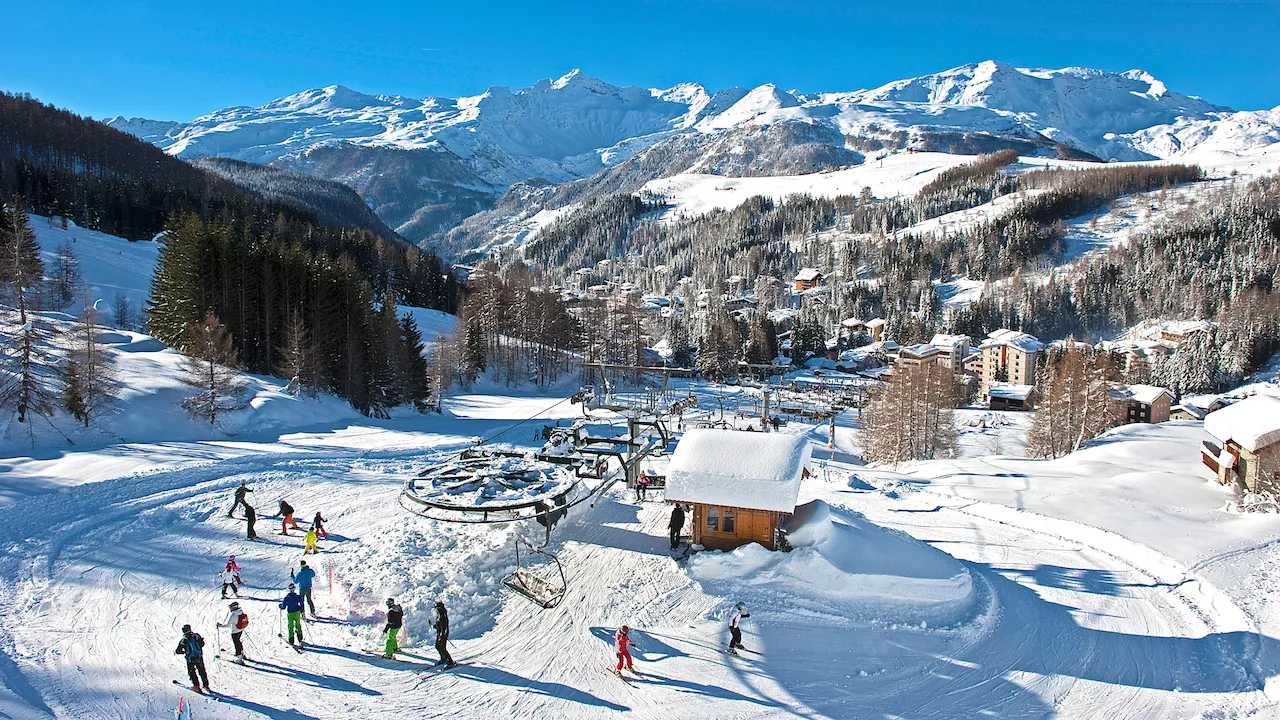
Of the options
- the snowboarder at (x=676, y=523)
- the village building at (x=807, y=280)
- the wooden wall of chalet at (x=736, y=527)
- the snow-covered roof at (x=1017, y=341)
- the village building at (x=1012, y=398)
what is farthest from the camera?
the village building at (x=807, y=280)

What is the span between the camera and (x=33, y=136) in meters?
130

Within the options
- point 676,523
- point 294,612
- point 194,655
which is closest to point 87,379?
point 294,612

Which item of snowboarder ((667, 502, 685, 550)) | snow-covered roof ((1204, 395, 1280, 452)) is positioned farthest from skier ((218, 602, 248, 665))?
snow-covered roof ((1204, 395, 1280, 452))

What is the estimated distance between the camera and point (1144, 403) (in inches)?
2894

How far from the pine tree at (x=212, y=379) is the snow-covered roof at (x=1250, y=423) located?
158 feet

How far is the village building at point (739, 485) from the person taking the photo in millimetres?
18625

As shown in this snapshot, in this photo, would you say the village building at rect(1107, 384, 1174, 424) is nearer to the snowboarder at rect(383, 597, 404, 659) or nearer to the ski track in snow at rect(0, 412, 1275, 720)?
the ski track in snow at rect(0, 412, 1275, 720)

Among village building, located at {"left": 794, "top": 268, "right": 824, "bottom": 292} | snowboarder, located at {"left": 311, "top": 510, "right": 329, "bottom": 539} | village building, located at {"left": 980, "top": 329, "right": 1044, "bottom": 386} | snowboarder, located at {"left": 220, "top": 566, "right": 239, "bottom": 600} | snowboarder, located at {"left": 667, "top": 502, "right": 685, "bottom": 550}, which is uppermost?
village building, located at {"left": 794, "top": 268, "right": 824, "bottom": 292}

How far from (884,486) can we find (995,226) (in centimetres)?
19366

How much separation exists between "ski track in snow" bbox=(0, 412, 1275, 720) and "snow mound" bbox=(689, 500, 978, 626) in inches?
19.9

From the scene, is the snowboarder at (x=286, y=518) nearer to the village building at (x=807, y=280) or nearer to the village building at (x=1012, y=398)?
the village building at (x=1012, y=398)

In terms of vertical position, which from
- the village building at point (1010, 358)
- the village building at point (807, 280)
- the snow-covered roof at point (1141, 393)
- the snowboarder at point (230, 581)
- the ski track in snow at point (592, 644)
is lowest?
the ski track in snow at point (592, 644)

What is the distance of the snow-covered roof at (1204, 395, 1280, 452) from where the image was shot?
2767 cm

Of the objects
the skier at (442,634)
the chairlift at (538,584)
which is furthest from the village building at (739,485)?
the skier at (442,634)
